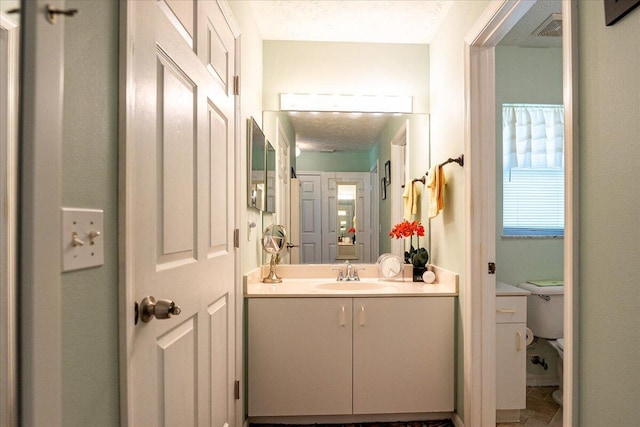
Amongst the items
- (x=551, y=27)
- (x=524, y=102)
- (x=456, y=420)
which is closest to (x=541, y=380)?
(x=456, y=420)

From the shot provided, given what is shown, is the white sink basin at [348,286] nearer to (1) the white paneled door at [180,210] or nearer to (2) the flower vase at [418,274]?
(2) the flower vase at [418,274]

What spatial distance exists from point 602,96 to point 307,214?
1877mm

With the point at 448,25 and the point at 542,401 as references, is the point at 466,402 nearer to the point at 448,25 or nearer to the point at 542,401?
the point at 542,401

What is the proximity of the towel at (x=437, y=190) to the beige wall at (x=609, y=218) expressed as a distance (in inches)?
44.2

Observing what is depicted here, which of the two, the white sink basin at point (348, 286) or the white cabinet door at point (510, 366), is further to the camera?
the white sink basin at point (348, 286)

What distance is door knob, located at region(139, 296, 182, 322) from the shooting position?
3.03 feet

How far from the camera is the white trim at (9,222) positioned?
537mm

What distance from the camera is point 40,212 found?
22.7 inches

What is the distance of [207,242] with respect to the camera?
1.41 metres

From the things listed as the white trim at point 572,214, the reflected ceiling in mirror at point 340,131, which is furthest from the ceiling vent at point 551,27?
the white trim at point 572,214

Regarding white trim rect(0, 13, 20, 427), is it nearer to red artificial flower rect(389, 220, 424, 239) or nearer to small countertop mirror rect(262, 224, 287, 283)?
small countertop mirror rect(262, 224, 287, 283)

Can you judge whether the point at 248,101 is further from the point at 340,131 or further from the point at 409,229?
the point at 409,229

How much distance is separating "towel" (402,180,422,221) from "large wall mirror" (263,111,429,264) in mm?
87

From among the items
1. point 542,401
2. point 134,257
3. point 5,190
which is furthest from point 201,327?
point 542,401
